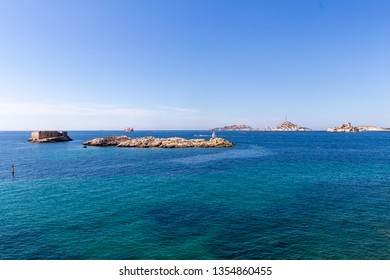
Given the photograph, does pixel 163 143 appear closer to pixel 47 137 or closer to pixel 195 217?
pixel 47 137

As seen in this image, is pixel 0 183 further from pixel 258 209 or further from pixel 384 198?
pixel 384 198

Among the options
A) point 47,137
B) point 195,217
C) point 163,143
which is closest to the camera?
point 195,217

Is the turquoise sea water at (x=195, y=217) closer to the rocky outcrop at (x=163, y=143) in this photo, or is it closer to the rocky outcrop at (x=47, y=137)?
the rocky outcrop at (x=163, y=143)

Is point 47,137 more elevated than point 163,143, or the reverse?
point 47,137

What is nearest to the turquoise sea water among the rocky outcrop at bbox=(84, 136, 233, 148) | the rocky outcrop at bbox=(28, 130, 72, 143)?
the rocky outcrop at bbox=(84, 136, 233, 148)

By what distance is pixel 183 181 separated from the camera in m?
45.0

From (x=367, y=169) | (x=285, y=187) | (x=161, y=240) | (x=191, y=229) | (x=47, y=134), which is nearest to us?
(x=161, y=240)

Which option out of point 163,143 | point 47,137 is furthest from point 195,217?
point 47,137

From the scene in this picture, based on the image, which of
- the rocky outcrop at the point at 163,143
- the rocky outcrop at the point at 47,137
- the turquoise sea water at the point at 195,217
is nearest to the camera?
the turquoise sea water at the point at 195,217

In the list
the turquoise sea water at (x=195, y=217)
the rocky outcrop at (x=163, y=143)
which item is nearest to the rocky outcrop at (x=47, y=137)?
the rocky outcrop at (x=163, y=143)

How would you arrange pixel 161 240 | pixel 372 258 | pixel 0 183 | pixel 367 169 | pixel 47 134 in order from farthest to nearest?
pixel 47 134 < pixel 367 169 < pixel 0 183 < pixel 161 240 < pixel 372 258

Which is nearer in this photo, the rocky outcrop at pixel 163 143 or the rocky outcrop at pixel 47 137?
the rocky outcrop at pixel 163 143

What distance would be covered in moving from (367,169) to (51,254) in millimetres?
64732

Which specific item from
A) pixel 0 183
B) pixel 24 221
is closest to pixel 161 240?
pixel 24 221
